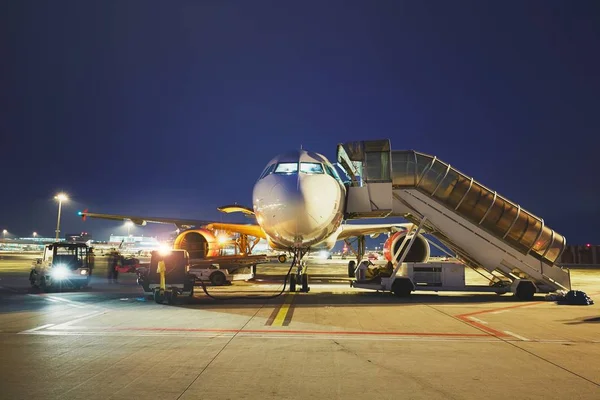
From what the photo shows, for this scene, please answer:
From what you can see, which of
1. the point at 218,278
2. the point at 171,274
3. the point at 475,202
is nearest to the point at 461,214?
the point at 475,202

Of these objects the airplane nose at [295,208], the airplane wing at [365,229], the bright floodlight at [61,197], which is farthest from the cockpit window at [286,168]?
the bright floodlight at [61,197]

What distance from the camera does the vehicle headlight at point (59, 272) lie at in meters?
16.6

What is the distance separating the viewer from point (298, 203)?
1148 centimetres

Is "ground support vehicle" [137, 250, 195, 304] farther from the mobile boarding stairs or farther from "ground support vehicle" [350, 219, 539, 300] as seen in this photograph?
"ground support vehicle" [350, 219, 539, 300]

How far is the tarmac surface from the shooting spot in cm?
445

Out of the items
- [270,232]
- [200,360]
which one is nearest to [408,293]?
[270,232]

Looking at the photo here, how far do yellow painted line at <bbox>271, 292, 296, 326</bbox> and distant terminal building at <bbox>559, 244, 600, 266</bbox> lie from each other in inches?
2479

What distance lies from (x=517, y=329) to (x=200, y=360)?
20.6 feet

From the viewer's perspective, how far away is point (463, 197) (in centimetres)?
1446

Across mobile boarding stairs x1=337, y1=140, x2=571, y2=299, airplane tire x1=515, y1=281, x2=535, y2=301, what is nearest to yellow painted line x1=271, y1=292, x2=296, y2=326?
mobile boarding stairs x1=337, y1=140, x2=571, y2=299

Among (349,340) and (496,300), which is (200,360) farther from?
(496,300)

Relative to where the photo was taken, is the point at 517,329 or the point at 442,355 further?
the point at 517,329

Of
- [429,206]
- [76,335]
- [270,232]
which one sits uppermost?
[429,206]

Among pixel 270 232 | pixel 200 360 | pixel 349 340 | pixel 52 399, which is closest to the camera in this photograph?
pixel 52 399
